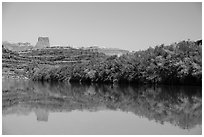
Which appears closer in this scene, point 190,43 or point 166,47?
point 190,43

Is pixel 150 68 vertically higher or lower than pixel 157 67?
lower

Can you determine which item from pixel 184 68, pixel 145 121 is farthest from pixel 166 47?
pixel 145 121

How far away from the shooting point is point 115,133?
10.5 meters

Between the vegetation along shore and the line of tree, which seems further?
the vegetation along shore

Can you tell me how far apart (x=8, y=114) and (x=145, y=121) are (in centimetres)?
564

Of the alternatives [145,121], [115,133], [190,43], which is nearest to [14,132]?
[115,133]

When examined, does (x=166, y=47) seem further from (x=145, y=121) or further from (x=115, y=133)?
(x=115, y=133)

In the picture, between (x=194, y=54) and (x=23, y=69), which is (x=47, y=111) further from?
(x=23, y=69)

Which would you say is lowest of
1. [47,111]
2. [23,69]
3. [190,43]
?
[23,69]

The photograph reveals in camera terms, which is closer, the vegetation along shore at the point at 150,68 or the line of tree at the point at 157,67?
the line of tree at the point at 157,67

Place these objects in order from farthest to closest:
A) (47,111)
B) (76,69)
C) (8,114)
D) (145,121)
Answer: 1. (76,69)
2. (47,111)
3. (8,114)
4. (145,121)

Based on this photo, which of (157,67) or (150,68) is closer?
(157,67)

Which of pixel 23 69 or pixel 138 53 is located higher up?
pixel 138 53

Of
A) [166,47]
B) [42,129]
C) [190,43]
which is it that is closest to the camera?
[42,129]
